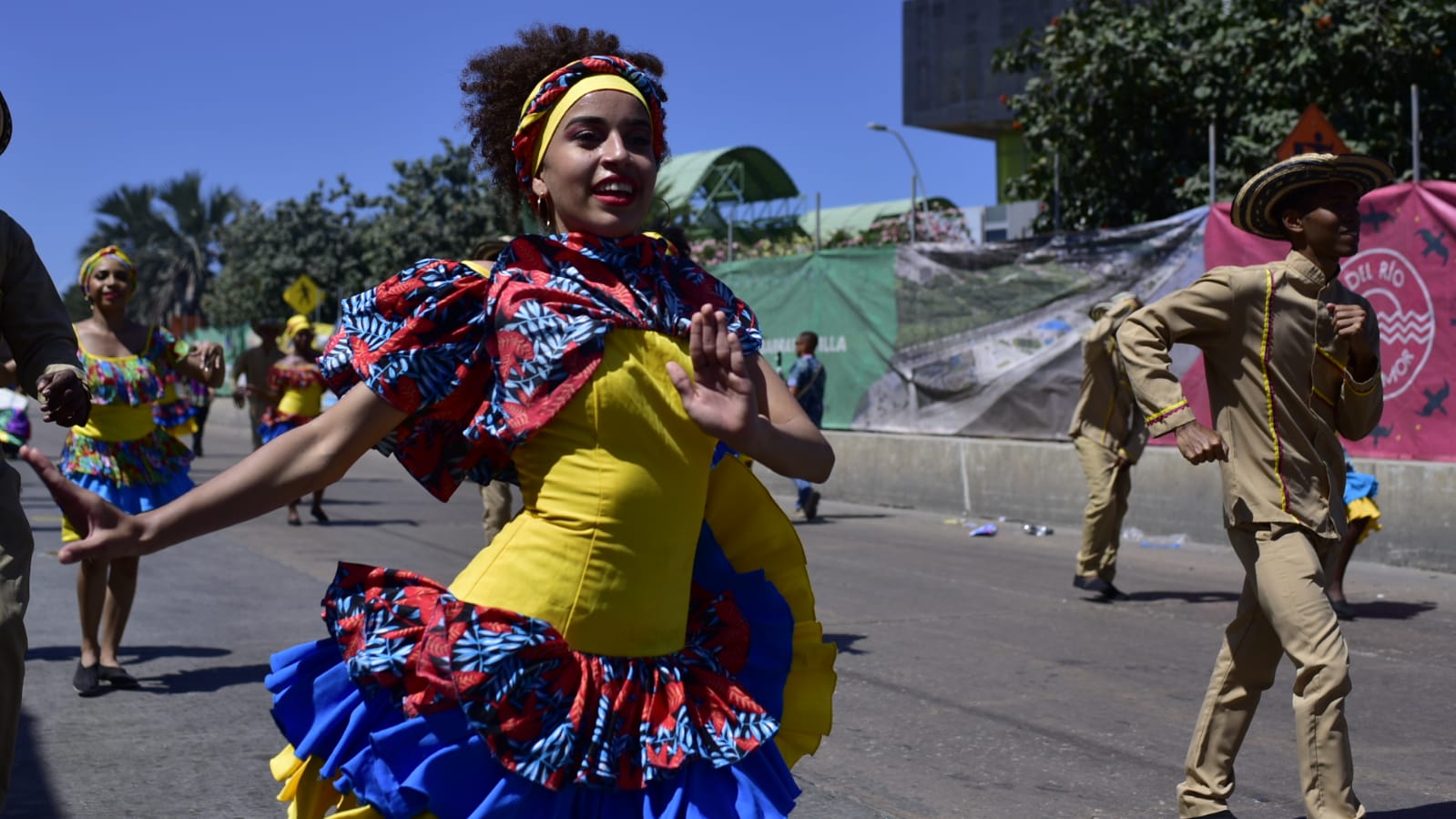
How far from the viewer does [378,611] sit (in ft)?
8.68

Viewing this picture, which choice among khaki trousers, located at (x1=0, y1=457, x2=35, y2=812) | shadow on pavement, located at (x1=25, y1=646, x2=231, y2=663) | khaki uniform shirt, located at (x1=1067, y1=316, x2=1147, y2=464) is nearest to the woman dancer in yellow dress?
khaki trousers, located at (x1=0, y1=457, x2=35, y2=812)

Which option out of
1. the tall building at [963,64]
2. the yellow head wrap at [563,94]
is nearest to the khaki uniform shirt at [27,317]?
the yellow head wrap at [563,94]

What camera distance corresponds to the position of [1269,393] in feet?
15.4

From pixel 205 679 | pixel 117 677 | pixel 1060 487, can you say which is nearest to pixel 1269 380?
pixel 205 679

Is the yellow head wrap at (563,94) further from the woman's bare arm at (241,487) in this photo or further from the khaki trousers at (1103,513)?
the khaki trousers at (1103,513)

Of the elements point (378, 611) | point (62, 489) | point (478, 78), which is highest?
point (478, 78)

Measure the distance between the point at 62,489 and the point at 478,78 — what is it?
126 centimetres

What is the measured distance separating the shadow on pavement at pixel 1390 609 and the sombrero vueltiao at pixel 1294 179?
482cm

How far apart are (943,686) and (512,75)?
174 inches

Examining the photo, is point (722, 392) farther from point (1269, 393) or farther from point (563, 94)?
point (1269, 393)

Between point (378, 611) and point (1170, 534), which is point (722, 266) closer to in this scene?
point (1170, 534)

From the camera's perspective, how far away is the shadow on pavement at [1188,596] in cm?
971

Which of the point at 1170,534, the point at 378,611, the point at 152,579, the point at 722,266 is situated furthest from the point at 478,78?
the point at 722,266

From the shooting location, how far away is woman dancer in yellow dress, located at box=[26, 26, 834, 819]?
2521 mm
